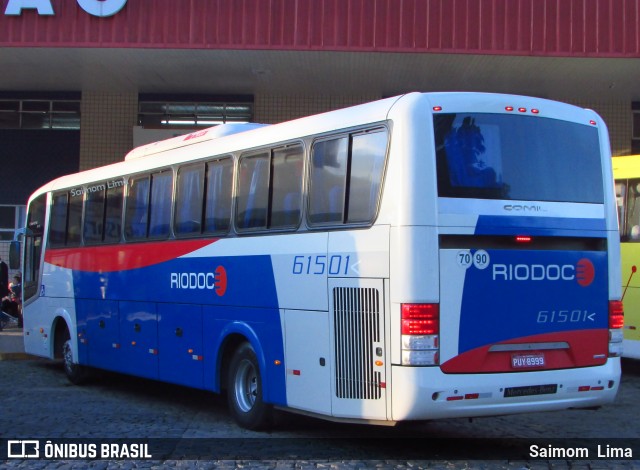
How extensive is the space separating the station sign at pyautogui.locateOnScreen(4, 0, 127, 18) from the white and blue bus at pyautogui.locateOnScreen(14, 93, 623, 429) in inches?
353

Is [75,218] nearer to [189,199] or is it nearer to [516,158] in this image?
[189,199]

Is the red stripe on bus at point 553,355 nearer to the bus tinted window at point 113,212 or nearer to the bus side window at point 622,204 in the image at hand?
the bus side window at point 622,204

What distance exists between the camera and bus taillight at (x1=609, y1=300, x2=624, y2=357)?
8.32 metres

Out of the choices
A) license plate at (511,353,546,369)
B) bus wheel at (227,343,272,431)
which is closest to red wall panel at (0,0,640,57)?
bus wheel at (227,343,272,431)

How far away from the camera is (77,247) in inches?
545

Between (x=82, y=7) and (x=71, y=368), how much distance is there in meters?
7.94

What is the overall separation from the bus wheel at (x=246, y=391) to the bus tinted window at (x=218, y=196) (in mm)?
1470

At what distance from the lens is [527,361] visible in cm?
779

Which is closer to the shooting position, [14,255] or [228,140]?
[228,140]

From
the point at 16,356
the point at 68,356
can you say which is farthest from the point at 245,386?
the point at 16,356

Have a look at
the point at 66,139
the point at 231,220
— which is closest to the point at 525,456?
the point at 231,220

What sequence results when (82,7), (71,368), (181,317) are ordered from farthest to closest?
(82,7) → (71,368) → (181,317)

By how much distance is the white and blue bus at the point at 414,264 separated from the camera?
7.44 metres

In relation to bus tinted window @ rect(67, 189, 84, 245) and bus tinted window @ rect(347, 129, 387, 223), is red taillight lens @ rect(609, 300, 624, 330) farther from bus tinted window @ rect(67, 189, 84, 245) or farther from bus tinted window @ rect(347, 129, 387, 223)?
bus tinted window @ rect(67, 189, 84, 245)
